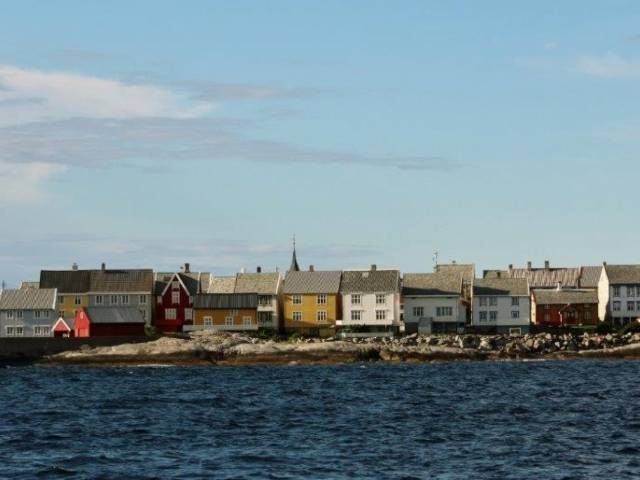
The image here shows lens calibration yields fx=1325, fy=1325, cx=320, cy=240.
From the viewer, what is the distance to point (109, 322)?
12356 cm

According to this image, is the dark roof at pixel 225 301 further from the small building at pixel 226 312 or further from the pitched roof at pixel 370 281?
the pitched roof at pixel 370 281

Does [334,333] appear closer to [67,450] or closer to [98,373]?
[98,373]

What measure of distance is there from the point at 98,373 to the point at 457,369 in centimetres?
2751

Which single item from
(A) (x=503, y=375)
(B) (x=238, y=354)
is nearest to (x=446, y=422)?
(A) (x=503, y=375)

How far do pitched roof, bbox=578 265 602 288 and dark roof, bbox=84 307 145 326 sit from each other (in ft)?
186

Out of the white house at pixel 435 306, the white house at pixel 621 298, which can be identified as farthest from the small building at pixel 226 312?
the white house at pixel 621 298

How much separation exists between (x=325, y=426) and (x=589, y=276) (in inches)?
4163

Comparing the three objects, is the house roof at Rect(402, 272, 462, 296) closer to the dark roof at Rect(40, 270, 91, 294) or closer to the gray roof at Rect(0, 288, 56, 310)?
the dark roof at Rect(40, 270, 91, 294)

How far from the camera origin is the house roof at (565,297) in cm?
14562

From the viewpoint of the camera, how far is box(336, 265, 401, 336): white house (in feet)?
456

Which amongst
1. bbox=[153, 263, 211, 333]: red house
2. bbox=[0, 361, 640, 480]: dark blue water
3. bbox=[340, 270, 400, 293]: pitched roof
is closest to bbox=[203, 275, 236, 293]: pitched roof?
bbox=[153, 263, 211, 333]: red house

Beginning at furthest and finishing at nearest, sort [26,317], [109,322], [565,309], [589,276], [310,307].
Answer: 1. [589,276]
2. [565,309]
3. [310,307]
4. [26,317]
5. [109,322]

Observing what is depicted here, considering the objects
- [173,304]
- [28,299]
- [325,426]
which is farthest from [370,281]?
[325,426]

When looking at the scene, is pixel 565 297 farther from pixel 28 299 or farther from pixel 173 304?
pixel 28 299
